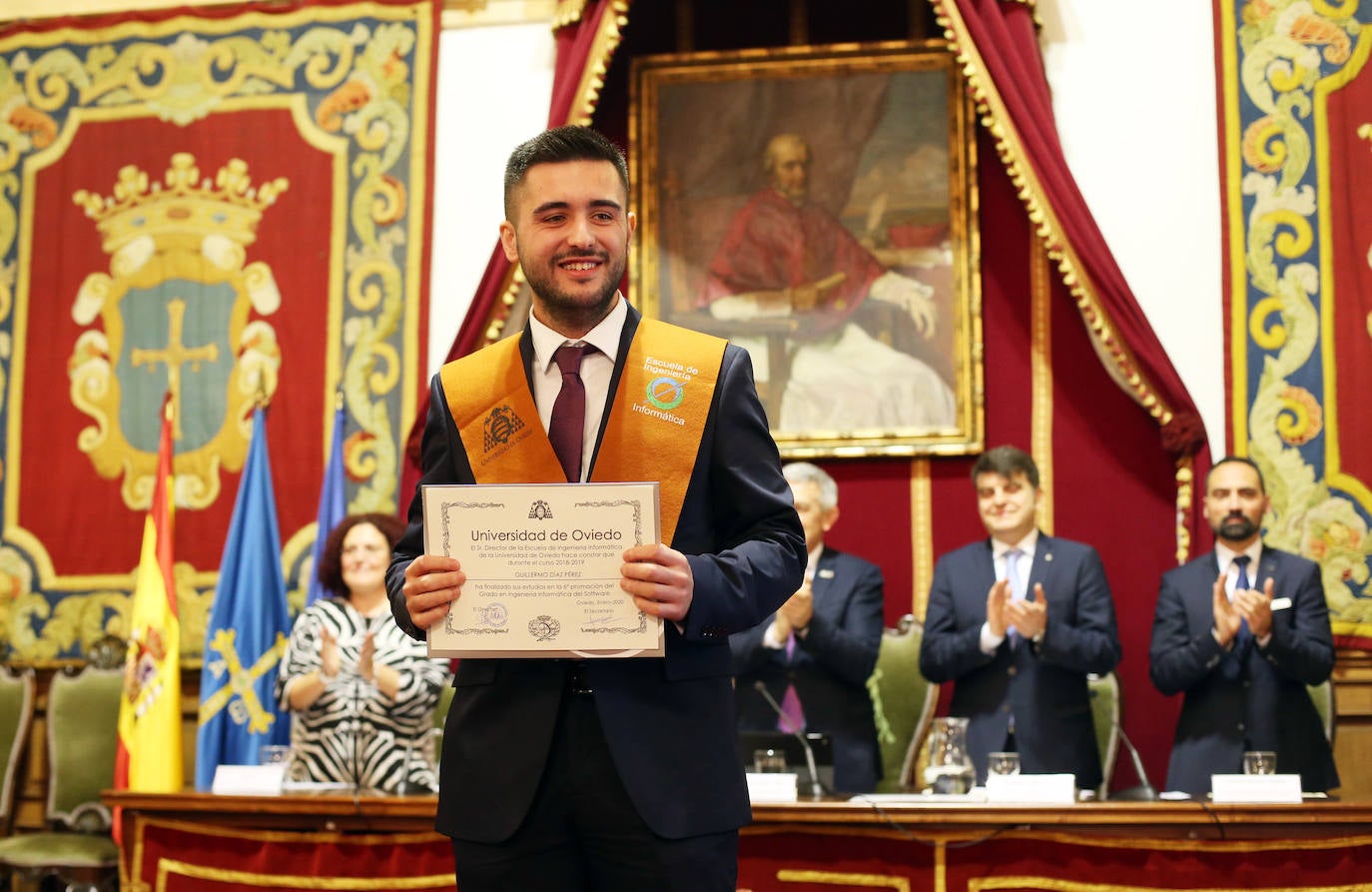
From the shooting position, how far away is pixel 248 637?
16.8 feet

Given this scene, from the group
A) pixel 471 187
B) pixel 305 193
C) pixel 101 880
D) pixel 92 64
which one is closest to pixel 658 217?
pixel 471 187

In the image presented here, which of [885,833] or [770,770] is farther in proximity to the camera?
[770,770]

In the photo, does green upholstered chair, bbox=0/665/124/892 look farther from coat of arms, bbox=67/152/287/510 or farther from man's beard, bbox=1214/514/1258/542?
man's beard, bbox=1214/514/1258/542

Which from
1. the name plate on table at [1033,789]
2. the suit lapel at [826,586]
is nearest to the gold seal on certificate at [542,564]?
the name plate on table at [1033,789]

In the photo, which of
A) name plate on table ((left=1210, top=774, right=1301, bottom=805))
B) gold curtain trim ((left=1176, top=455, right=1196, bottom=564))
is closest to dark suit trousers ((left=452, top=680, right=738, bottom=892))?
name plate on table ((left=1210, top=774, right=1301, bottom=805))

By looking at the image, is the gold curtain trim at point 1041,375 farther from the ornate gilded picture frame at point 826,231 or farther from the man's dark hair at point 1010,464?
the man's dark hair at point 1010,464

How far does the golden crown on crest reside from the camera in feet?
19.7

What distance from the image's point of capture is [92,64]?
6211 millimetres

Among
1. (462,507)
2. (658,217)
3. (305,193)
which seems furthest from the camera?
(305,193)

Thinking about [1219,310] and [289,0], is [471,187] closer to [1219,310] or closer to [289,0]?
[289,0]

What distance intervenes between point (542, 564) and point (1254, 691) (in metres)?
2.98

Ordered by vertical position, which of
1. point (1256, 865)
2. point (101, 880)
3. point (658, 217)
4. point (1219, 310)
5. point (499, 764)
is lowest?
point (101, 880)

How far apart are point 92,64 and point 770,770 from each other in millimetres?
4402

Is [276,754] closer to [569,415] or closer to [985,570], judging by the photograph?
[985,570]
